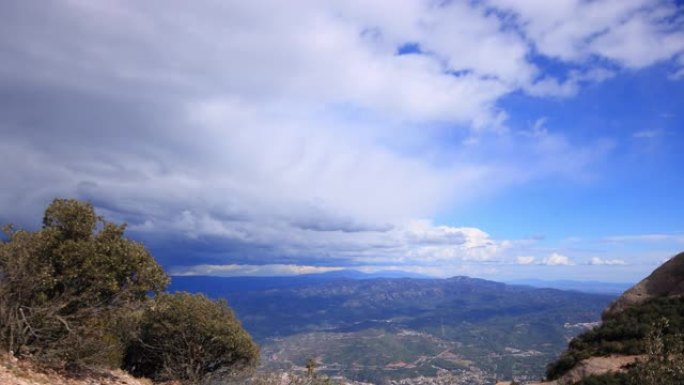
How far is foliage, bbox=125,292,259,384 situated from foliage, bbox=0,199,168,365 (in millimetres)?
5493

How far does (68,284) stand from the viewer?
1772 centimetres

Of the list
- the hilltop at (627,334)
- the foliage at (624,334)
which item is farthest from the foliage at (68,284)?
the foliage at (624,334)

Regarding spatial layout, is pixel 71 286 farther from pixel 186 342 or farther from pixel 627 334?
pixel 627 334

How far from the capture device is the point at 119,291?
18.7 meters

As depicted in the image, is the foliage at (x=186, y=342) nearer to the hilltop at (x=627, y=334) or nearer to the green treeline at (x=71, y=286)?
the green treeline at (x=71, y=286)

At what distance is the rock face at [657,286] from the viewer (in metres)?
37.9

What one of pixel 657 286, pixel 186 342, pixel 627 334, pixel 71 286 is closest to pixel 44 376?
pixel 71 286

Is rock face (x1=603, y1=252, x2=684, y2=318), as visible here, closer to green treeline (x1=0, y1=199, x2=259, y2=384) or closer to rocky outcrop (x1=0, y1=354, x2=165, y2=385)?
green treeline (x1=0, y1=199, x2=259, y2=384)

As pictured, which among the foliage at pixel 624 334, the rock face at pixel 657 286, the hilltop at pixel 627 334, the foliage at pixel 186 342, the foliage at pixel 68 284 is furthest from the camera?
the rock face at pixel 657 286

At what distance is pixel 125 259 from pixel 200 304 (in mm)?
8745

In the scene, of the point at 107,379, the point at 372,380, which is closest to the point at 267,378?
the point at 107,379

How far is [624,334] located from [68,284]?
32.2 metres

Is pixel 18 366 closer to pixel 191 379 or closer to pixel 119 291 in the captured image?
pixel 119 291

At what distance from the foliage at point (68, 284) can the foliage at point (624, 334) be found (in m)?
25.2
